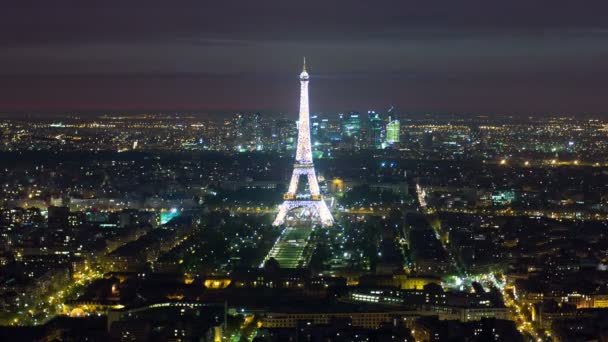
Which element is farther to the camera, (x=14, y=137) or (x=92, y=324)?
(x=14, y=137)

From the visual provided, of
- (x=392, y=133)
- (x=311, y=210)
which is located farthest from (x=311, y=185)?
(x=392, y=133)

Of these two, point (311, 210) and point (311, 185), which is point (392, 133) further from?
point (311, 210)

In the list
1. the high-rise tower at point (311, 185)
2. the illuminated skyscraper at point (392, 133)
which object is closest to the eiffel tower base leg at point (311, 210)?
the high-rise tower at point (311, 185)

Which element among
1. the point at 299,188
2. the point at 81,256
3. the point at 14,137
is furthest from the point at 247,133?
the point at 81,256

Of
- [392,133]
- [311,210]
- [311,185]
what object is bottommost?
[311,210]

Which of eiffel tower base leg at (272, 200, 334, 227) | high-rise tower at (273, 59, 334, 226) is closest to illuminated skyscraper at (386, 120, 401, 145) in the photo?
high-rise tower at (273, 59, 334, 226)

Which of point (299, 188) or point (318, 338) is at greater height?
point (299, 188)

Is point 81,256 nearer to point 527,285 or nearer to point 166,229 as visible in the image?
point 166,229

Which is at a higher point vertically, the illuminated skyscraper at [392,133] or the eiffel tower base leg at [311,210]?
the illuminated skyscraper at [392,133]

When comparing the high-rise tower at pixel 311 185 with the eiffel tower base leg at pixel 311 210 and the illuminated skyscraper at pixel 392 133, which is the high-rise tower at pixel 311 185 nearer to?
the eiffel tower base leg at pixel 311 210

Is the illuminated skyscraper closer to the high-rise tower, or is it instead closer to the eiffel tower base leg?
the high-rise tower

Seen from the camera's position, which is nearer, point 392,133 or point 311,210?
point 311,210
